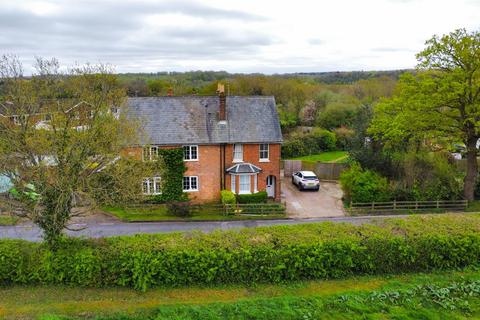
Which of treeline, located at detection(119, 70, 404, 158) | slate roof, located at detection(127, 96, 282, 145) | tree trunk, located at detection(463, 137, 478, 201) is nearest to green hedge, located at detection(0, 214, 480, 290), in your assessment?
tree trunk, located at detection(463, 137, 478, 201)

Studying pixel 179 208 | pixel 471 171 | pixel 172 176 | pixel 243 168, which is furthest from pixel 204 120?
pixel 471 171

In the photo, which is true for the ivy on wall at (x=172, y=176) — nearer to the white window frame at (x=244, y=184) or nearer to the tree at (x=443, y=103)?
the white window frame at (x=244, y=184)

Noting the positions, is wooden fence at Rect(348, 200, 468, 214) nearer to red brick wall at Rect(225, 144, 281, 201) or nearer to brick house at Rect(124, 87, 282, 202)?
red brick wall at Rect(225, 144, 281, 201)

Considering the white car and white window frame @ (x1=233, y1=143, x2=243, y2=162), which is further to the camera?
the white car

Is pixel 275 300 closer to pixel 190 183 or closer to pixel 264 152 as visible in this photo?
pixel 190 183

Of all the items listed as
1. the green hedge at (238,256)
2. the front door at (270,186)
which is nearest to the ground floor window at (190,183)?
the front door at (270,186)

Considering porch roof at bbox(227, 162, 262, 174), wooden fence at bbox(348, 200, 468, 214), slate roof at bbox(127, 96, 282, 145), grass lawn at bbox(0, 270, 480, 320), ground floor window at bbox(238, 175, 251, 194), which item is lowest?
wooden fence at bbox(348, 200, 468, 214)
